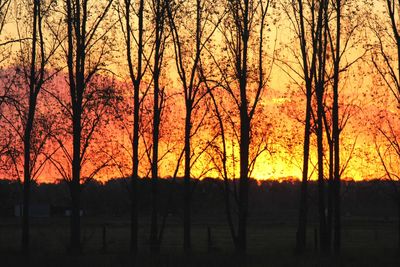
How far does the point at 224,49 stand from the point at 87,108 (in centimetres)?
598

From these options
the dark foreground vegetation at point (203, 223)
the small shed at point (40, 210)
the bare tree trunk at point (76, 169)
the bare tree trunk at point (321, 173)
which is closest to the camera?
the dark foreground vegetation at point (203, 223)

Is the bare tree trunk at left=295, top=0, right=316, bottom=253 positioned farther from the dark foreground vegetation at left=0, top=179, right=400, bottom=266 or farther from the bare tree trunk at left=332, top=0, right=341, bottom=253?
the dark foreground vegetation at left=0, top=179, right=400, bottom=266

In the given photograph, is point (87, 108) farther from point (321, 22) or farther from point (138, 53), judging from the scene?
point (321, 22)

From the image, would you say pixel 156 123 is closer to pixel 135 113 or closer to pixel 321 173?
pixel 135 113

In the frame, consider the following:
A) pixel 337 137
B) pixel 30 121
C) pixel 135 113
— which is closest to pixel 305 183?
pixel 337 137

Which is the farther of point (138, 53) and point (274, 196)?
point (274, 196)

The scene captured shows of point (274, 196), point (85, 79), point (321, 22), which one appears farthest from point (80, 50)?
point (274, 196)

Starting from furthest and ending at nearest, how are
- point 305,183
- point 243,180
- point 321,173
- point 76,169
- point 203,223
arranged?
point 203,223, point 321,173, point 305,183, point 243,180, point 76,169

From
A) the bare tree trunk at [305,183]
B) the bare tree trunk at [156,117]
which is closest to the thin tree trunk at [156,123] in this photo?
the bare tree trunk at [156,117]

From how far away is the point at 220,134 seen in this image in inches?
1170

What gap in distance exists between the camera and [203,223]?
87438mm

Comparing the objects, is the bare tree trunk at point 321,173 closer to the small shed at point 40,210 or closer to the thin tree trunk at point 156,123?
the thin tree trunk at point 156,123

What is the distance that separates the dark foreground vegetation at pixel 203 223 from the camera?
23.7 meters

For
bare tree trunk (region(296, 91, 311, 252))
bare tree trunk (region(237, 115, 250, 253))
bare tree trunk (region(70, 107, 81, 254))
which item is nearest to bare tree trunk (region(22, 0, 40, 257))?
bare tree trunk (region(70, 107, 81, 254))
